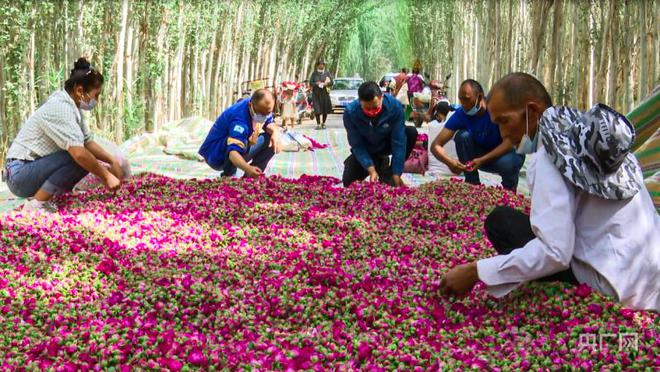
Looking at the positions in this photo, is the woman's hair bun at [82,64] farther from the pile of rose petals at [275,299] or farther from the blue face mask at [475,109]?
the blue face mask at [475,109]

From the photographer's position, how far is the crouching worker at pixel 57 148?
5.19 m

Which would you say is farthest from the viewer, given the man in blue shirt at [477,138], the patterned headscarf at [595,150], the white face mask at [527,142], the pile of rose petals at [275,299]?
the man in blue shirt at [477,138]

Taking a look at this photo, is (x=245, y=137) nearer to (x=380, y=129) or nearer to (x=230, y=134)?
(x=230, y=134)

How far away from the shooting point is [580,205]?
8.41 feet

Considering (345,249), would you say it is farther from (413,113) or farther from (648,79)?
(413,113)

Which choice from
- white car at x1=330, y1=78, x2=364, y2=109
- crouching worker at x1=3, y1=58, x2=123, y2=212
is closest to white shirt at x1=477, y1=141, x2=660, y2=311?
crouching worker at x1=3, y1=58, x2=123, y2=212

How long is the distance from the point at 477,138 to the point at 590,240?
159 inches

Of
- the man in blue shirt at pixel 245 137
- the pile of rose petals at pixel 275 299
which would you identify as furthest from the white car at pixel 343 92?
the pile of rose petals at pixel 275 299

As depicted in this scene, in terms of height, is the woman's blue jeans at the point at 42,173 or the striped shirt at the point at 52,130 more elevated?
the striped shirt at the point at 52,130

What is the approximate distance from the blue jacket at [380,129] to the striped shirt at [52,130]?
2376mm

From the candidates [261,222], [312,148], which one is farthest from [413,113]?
[261,222]

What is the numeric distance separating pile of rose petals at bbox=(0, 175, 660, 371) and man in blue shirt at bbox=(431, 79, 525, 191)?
106 cm

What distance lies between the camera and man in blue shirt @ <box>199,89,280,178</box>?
21.2 feet

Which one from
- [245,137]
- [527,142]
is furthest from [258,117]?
[527,142]
